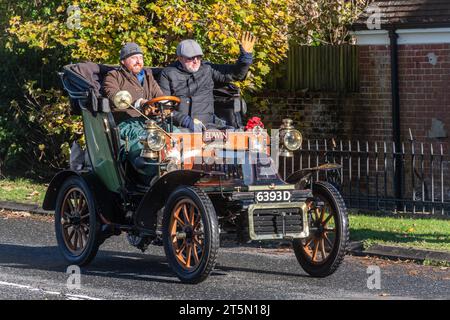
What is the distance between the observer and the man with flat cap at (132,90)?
11367mm

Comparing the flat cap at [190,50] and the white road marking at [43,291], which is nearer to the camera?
the white road marking at [43,291]

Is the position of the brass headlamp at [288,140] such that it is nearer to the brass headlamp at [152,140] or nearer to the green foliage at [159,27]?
the brass headlamp at [152,140]

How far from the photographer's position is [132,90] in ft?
38.5

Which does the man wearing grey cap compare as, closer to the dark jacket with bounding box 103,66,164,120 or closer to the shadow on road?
the dark jacket with bounding box 103,66,164,120

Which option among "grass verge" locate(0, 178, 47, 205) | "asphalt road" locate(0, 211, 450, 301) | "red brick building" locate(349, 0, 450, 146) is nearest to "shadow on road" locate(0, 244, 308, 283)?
"asphalt road" locate(0, 211, 450, 301)

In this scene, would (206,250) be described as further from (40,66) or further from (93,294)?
(40,66)

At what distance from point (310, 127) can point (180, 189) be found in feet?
31.4

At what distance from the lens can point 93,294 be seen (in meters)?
10.0

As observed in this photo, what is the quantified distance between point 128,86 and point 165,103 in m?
0.54

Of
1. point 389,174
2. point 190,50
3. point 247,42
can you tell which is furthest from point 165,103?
point 389,174

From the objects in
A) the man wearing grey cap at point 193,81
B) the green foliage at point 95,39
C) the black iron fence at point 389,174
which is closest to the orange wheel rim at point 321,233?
the man wearing grey cap at point 193,81

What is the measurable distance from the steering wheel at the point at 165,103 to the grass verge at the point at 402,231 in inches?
105
